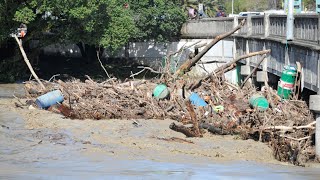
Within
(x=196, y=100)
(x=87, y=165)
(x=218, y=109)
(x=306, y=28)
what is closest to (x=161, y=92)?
(x=196, y=100)

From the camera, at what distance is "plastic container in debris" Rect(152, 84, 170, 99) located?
951 inches

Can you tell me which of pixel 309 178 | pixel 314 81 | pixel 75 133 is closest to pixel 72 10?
pixel 75 133

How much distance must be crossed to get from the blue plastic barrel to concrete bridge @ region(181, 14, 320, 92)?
2.96m

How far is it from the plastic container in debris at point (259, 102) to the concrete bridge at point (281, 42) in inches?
60.3

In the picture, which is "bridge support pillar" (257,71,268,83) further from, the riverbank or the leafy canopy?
the leafy canopy

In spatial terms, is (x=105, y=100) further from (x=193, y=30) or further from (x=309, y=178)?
(x=193, y=30)

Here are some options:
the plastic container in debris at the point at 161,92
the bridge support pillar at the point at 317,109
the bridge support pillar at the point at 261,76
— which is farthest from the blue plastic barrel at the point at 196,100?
the bridge support pillar at the point at 317,109

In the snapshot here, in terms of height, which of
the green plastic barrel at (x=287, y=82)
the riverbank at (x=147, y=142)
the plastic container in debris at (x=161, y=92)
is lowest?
the riverbank at (x=147, y=142)

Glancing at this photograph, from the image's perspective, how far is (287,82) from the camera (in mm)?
22281

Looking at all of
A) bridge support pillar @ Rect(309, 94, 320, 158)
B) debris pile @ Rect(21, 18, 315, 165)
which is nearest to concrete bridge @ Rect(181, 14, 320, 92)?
bridge support pillar @ Rect(309, 94, 320, 158)

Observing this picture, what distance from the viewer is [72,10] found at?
37.2 meters

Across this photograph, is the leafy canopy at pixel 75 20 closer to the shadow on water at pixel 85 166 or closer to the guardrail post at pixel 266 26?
the guardrail post at pixel 266 26

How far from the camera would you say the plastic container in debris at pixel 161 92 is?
24.1m

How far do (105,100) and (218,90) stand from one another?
3856 mm
